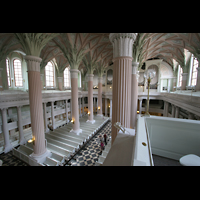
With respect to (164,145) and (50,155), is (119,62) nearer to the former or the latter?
(164,145)

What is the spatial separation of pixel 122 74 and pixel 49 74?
15.9 metres

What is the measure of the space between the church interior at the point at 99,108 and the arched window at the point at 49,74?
16cm

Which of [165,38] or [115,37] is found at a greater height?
[165,38]

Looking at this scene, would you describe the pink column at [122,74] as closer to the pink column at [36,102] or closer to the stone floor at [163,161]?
the stone floor at [163,161]

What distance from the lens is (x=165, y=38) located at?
10906mm

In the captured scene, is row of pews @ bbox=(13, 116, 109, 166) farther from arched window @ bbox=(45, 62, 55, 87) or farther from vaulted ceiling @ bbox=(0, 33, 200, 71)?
arched window @ bbox=(45, 62, 55, 87)

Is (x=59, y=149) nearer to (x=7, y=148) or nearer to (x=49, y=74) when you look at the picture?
(x=7, y=148)

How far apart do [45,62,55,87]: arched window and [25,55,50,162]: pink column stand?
436 inches

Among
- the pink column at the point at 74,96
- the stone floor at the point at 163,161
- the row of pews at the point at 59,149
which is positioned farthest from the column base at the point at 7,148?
the stone floor at the point at 163,161

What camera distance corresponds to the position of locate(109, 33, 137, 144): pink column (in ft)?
11.8

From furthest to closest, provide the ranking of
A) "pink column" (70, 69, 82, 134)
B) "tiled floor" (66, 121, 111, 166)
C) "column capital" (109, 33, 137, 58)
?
1. "pink column" (70, 69, 82, 134)
2. "tiled floor" (66, 121, 111, 166)
3. "column capital" (109, 33, 137, 58)

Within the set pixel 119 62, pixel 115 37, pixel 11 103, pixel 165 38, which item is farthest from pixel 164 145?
pixel 165 38

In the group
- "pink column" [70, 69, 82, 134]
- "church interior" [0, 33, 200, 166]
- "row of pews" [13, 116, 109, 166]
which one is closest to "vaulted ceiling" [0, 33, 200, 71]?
"church interior" [0, 33, 200, 166]

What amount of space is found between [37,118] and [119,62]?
5.81m
